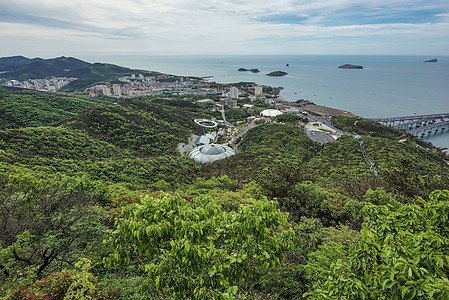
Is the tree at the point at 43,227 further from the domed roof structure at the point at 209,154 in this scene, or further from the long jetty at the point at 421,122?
the long jetty at the point at 421,122

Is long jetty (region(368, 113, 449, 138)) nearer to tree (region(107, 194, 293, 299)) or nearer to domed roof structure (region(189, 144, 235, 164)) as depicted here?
domed roof structure (region(189, 144, 235, 164))

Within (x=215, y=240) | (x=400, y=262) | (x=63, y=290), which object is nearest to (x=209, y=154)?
(x=63, y=290)

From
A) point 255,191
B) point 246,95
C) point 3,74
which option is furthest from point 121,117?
point 3,74

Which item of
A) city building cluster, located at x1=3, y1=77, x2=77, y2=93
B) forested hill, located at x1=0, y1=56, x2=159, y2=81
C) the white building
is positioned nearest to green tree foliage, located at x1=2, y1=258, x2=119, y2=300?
the white building

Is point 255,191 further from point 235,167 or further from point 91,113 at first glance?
point 91,113

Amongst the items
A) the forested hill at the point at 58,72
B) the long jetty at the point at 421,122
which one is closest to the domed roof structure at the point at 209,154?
the long jetty at the point at 421,122

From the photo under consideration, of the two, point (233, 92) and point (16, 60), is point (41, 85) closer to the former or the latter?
point (233, 92)

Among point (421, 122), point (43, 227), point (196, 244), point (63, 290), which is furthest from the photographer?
point (421, 122)
